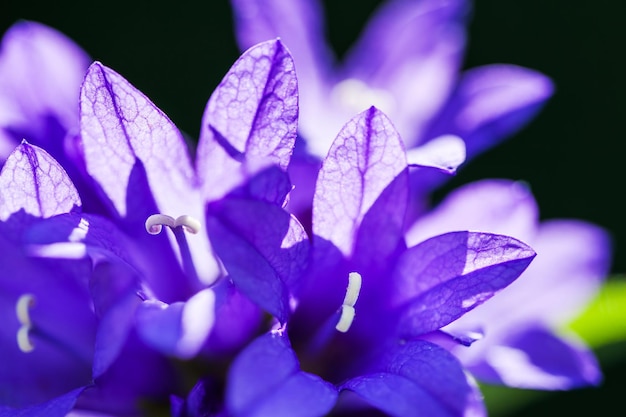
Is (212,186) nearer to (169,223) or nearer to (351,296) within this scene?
(169,223)

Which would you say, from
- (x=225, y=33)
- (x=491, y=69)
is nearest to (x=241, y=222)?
(x=491, y=69)

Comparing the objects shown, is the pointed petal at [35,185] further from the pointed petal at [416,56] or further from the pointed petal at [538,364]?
the pointed petal at [416,56]

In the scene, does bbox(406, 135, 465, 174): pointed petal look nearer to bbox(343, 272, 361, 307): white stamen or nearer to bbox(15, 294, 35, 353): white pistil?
bbox(343, 272, 361, 307): white stamen

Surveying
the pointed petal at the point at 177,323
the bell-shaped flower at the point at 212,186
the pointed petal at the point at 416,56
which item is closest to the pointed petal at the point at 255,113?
the bell-shaped flower at the point at 212,186

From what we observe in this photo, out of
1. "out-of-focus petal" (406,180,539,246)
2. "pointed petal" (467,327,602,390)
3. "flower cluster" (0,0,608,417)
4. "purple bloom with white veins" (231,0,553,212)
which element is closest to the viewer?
"flower cluster" (0,0,608,417)

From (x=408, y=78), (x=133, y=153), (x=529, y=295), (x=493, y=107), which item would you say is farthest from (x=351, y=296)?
(x=408, y=78)

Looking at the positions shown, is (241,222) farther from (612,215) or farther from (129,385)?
(612,215)

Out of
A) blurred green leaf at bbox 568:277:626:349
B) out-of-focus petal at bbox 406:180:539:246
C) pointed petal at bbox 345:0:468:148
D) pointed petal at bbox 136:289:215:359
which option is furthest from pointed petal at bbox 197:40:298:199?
blurred green leaf at bbox 568:277:626:349
